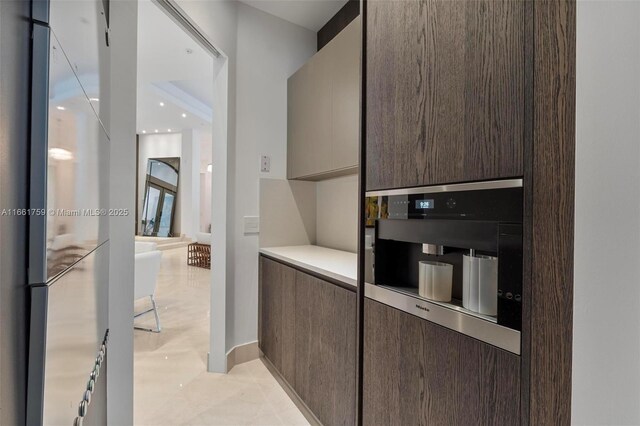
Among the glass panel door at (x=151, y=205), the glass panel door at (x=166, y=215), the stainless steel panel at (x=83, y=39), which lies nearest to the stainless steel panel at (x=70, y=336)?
the stainless steel panel at (x=83, y=39)

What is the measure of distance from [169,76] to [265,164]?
3.17 meters

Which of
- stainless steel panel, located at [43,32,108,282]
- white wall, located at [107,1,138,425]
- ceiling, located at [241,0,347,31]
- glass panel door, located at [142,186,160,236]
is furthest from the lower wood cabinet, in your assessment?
glass panel door, located at [142,186,160,236]

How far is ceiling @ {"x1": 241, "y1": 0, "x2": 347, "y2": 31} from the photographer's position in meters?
2.26

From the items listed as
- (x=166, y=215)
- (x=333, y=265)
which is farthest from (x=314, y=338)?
(x=166, y=215)

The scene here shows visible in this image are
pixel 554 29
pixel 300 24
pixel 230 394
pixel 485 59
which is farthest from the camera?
pixel 300 24

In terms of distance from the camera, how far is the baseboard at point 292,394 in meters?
1.62

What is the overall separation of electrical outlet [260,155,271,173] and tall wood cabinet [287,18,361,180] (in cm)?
17

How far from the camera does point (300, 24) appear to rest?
8.36ft

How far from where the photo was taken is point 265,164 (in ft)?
7.95

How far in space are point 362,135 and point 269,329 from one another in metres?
1.58

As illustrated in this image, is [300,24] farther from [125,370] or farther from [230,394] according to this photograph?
[230,394]

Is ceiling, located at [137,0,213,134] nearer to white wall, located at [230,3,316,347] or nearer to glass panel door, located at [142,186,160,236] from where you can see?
white wall, located at [230,3,316,347]

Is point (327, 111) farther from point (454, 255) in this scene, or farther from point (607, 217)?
point (607, 217)

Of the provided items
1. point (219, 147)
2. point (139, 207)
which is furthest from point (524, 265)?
point (139, 207)
